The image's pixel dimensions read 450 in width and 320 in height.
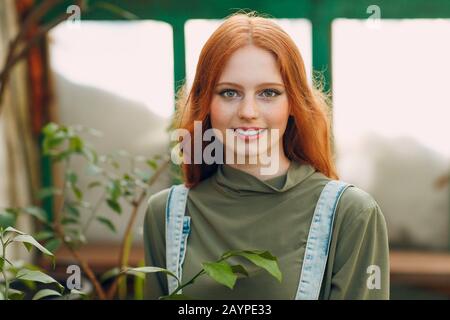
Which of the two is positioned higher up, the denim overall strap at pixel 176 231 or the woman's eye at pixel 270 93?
the woman's eye at pixel 270 93

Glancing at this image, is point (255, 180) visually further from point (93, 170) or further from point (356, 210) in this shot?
point (93, 170)

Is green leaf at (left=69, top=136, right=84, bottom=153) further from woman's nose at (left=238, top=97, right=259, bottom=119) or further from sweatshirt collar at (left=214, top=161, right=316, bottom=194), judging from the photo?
woman's nose at (left=238, top=97, right=259, bottom=119)

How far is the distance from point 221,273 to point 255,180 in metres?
0.25

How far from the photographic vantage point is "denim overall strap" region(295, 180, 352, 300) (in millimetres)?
992

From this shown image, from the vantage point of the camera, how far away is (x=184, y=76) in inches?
120

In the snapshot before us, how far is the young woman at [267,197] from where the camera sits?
100 centimetres

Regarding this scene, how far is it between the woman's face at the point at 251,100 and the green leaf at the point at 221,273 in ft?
0.77

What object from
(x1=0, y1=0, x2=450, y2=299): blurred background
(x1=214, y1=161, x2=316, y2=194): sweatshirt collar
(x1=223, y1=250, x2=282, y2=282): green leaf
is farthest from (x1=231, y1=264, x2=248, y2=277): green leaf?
(x1=0, y1=0, x2=450, y2=299): blurred background

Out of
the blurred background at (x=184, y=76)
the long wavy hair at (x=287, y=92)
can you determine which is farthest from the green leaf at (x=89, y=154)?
the blurred background at (x=184, y=76)

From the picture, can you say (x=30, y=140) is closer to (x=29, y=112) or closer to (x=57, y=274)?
(x=29, y=112)

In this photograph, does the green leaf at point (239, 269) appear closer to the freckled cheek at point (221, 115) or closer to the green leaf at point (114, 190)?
the freckled cheek at point (221, 115)

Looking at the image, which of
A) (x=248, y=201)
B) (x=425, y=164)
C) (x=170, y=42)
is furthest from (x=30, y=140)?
(x=248, y=201)

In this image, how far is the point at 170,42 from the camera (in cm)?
314

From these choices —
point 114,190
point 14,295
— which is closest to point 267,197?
point 14,295
